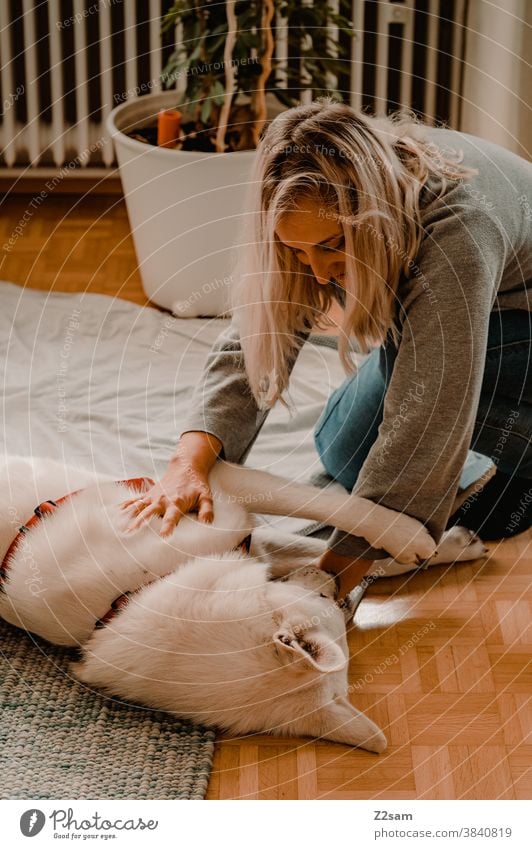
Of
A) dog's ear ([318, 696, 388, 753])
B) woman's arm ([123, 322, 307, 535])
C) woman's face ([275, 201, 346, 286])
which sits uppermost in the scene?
woman's face ([275, 201, 346, 286])

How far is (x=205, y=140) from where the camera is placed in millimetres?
2635

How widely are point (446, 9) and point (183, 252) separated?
1.26 meters

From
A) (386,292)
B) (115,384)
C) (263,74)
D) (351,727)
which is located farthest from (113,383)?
(351,727)

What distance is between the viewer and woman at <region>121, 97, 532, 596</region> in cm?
138

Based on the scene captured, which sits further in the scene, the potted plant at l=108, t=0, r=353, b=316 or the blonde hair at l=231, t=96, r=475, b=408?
the potted plant at l=108, t=0, r=353, b=316

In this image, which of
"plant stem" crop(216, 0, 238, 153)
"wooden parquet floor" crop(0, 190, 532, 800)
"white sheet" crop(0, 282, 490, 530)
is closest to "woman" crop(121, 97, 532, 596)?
"wooden parquet floor" crop(0, 190, 532, 800)

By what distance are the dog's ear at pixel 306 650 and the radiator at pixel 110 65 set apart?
209 centimetres

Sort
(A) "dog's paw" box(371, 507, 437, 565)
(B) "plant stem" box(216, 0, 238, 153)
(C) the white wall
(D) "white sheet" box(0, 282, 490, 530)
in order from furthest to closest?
(C) the white wall → (B) "plant stem" box(216, 0, 238, 153) → (D) "white sheet" box(0, 282, 490, 530) → (A) "dog's paw" box(371, 507, 437, 565)

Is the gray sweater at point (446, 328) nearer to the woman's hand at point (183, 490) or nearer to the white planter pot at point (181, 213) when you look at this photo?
the woman's hand at point (183, 490)

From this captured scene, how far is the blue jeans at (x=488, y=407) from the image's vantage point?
1710mm

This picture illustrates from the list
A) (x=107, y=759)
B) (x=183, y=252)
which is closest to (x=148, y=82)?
(x=183, y=252)

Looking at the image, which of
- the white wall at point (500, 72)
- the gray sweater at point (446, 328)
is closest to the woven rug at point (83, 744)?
the gray sweater at point (446, 328)

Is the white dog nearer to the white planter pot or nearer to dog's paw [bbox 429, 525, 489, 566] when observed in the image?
dog's paw [bbox 429, 525, 489, 566]
